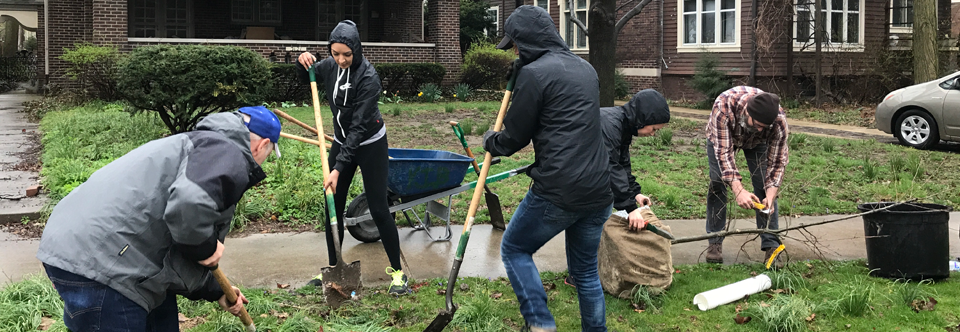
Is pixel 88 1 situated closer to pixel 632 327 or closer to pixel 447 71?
pixel 447 71

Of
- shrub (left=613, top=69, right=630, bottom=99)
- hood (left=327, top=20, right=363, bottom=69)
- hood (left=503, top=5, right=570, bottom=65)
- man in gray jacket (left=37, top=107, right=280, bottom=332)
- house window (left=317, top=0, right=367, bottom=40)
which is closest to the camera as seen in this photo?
man in gray jacket (left=37, top=107, right=280, bottom=332)

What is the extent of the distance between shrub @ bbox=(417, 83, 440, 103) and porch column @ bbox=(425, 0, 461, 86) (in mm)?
1486

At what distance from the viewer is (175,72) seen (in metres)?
10.4

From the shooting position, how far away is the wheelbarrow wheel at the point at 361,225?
21.4ft

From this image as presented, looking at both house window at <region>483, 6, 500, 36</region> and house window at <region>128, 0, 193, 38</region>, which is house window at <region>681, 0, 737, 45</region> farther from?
house window at <region>128, 0, 193, 38</region>

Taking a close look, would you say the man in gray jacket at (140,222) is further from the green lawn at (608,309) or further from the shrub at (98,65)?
the shrub at (98,65)

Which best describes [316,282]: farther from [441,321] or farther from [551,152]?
[551,152]

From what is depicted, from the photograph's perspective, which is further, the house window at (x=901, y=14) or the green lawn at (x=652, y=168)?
the house window at (x=901, y=14)

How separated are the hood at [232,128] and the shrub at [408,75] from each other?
17295 millimetres

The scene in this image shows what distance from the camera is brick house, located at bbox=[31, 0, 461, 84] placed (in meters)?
21.6

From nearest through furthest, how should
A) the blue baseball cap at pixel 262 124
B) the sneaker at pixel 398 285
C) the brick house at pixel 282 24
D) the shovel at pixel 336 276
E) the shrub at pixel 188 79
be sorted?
the blue baseball cap at pixel 262 124, the shovel at pixel 336 276, the sneaker at pixel 398 285, the shrub at pixel 188 79, the brick house at pixel 282 24

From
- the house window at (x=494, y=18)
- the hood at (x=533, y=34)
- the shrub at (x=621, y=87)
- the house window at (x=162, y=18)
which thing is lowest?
the hood at (x=533, y=34)

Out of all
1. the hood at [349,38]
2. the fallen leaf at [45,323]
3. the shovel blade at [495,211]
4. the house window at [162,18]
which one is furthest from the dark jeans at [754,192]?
the house window at [162,18]

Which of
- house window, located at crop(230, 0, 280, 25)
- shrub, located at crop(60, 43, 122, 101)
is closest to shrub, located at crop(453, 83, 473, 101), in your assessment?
house window, located at crop(230, 0, 280, 25)
